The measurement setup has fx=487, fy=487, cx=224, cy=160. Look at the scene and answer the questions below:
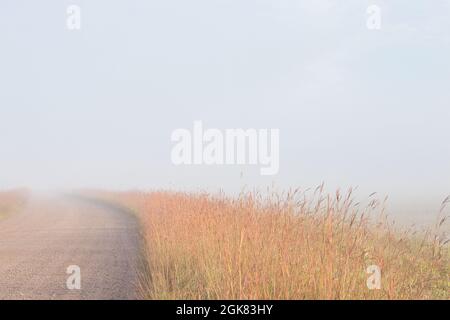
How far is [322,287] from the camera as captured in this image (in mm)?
5375

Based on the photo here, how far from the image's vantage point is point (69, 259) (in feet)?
35.0

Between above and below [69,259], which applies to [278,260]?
above

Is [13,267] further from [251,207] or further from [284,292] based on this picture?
[284,292]

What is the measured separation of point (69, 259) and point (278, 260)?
6053 mm

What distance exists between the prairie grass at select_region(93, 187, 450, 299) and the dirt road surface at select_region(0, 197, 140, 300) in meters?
A: 0.64

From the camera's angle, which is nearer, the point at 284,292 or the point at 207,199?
the point at 284,292

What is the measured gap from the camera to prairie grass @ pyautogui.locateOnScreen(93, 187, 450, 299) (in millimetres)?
5547

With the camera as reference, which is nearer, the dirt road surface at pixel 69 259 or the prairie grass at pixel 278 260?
the prairie grass at pixel 278 260

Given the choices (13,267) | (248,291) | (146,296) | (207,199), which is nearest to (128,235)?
(207,199)

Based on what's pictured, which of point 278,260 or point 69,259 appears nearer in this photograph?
point 278,260

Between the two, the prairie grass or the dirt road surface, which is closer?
the prairie grass

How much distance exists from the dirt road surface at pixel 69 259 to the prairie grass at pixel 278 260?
25.2 inches

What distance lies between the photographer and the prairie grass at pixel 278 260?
18.2 ft
